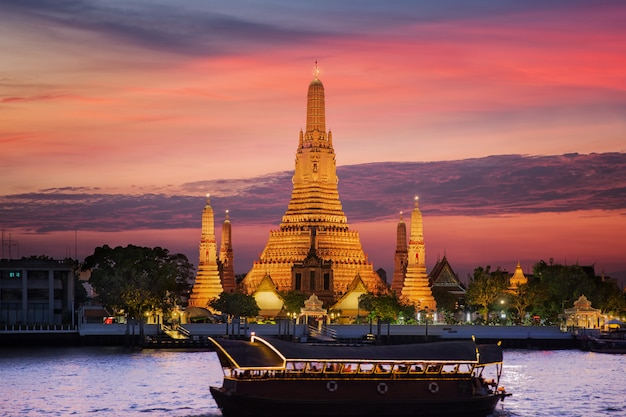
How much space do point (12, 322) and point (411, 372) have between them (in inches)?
3115

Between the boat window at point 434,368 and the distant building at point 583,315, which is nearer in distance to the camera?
the boat window at point 434,368

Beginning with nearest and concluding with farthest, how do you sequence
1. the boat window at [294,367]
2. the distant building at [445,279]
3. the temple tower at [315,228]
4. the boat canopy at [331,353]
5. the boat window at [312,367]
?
1. the boat canopy at [331,353]
2. the boat window at [294,367]
3. the boat window at [312,367]
4. the temple tower at [315,228]
5. the distant building at [445,279]

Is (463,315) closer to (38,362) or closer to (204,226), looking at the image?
(204,226)

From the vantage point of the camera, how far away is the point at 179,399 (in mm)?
74938

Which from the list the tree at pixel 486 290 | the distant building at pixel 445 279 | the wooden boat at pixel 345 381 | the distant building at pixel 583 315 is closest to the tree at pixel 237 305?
the tree at pixel 486 290

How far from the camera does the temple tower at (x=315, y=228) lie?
6334 inches

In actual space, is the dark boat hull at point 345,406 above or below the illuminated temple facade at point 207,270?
below

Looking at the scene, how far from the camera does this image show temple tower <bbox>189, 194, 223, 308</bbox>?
6068 inches

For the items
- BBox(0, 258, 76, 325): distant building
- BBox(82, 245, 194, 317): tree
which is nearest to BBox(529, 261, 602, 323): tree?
BBox(82, 245, 194, 317): tree

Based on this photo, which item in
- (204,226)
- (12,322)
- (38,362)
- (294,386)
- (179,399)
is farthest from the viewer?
(204,226)

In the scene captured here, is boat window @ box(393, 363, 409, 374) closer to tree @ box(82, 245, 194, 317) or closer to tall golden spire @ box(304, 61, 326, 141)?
tree @ box(82, 245, 194, 317)

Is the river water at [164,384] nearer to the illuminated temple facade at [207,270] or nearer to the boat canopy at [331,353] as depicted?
the boat canopy at [331,353]

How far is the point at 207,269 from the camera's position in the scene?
154 m

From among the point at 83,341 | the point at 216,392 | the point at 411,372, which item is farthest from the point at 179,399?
the point at 83,341
